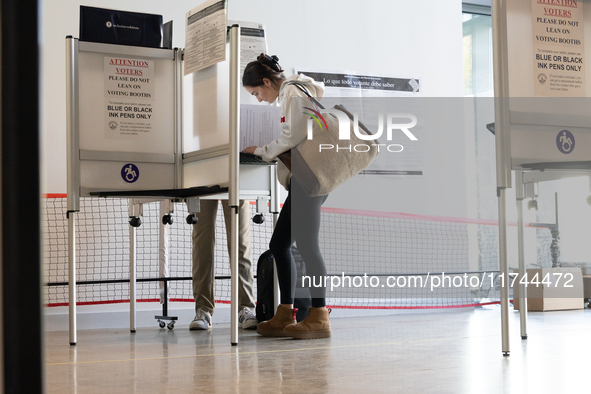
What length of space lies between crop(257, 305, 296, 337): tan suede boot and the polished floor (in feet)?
0.31

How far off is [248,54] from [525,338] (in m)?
2.12

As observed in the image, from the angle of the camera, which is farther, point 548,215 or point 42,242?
point 548,215

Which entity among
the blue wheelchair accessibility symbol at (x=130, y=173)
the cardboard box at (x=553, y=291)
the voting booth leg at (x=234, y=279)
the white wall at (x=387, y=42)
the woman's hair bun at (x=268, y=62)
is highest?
the white wall at (x=387, y=42)

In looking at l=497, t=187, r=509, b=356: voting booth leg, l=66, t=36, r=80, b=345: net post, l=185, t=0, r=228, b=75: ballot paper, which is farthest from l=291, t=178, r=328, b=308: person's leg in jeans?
l=66, t=36, r=80, b=345: net post

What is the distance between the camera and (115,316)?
367cm

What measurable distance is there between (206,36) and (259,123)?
0.58m

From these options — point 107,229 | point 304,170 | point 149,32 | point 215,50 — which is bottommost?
point 107,229

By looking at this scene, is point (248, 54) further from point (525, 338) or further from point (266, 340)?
point (525, 338)

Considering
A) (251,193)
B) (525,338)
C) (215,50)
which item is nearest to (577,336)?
(525,338)

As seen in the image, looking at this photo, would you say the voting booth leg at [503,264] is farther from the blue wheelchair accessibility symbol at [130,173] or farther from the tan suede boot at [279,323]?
the blue wheelchair accessibility symbol at [130,173]

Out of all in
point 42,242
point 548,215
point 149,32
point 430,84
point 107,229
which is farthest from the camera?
point 548,215

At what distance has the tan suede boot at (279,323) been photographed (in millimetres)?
2830

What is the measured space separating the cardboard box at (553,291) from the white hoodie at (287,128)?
2339 millimetres

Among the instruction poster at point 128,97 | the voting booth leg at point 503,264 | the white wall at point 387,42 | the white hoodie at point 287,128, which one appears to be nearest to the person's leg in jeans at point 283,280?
the white hoodie at point 287,128
